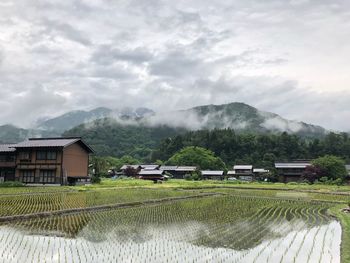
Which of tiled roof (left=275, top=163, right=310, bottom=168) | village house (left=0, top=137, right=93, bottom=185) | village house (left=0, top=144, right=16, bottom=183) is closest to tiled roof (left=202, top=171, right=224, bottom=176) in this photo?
tiled roof (left=275, top=163, right=310, bottom=168)

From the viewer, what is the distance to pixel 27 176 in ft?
141

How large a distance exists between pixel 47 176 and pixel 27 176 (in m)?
2.71

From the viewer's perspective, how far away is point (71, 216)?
1752 centimetres

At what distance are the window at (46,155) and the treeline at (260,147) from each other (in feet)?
206

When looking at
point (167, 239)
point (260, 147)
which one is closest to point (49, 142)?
point (167, 239)

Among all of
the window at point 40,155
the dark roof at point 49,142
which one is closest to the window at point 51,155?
the window at point 40,155

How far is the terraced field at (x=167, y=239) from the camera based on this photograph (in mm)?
10023

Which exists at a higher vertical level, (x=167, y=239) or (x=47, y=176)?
(x=47, y=176)

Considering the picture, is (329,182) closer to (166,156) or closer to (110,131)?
(166,156)

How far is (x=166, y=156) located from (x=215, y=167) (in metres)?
24.6

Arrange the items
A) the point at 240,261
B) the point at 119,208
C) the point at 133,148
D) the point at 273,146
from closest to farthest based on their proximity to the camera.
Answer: the point at 240,261 → the point at 119,208 → the point at 273,146 → the point at 133,148

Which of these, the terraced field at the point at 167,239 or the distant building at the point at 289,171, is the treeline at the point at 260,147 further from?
the terraced field at the point at 167,239

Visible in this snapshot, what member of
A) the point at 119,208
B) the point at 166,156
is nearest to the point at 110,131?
the point at 166,156

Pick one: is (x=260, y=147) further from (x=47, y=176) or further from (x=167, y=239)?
(x=167, y=239)
